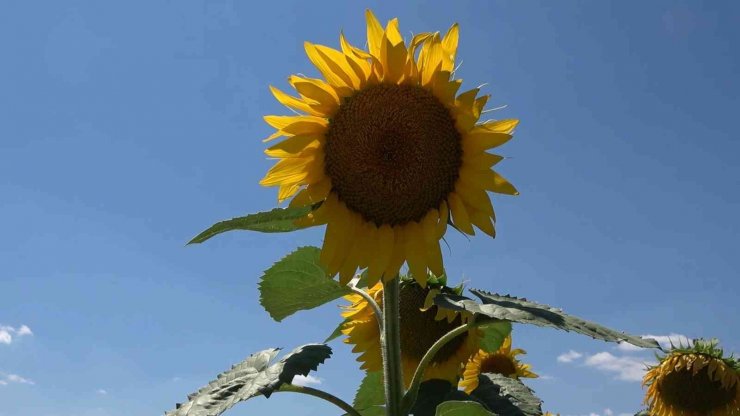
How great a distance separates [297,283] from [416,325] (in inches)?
51.1

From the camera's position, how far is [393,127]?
138 inches

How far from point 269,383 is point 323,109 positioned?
1233 mm

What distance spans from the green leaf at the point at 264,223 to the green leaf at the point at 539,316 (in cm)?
72

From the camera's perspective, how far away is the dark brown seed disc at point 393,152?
11.4ft

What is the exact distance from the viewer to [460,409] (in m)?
3.51

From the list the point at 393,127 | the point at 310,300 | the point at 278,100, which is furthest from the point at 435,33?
the point at 310,300

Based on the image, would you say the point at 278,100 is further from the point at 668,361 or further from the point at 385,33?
the point at 668,361

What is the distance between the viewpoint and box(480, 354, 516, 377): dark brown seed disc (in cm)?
696

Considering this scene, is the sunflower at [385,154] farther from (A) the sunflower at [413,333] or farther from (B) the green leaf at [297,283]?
(A) the sunflower at [413,333]

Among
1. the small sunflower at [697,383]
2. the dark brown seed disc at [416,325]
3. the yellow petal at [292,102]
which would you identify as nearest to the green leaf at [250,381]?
the yellow petal at [292,102]

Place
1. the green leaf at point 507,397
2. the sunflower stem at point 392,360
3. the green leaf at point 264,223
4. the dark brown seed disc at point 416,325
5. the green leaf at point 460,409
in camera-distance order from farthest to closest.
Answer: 1. the dark brown seed disc at point 416,325
2. the green leaf at point 507,397
3. the green leaf at point 460,409
4. the sunflower stem at point 392,360
5. the green leaf at point 264,223

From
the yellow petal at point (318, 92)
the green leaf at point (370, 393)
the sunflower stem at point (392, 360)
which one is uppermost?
the yellow petal at point (318, 92)

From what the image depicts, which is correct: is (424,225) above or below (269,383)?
above

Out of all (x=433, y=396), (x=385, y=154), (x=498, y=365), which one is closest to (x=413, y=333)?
(x=433, y=396)
